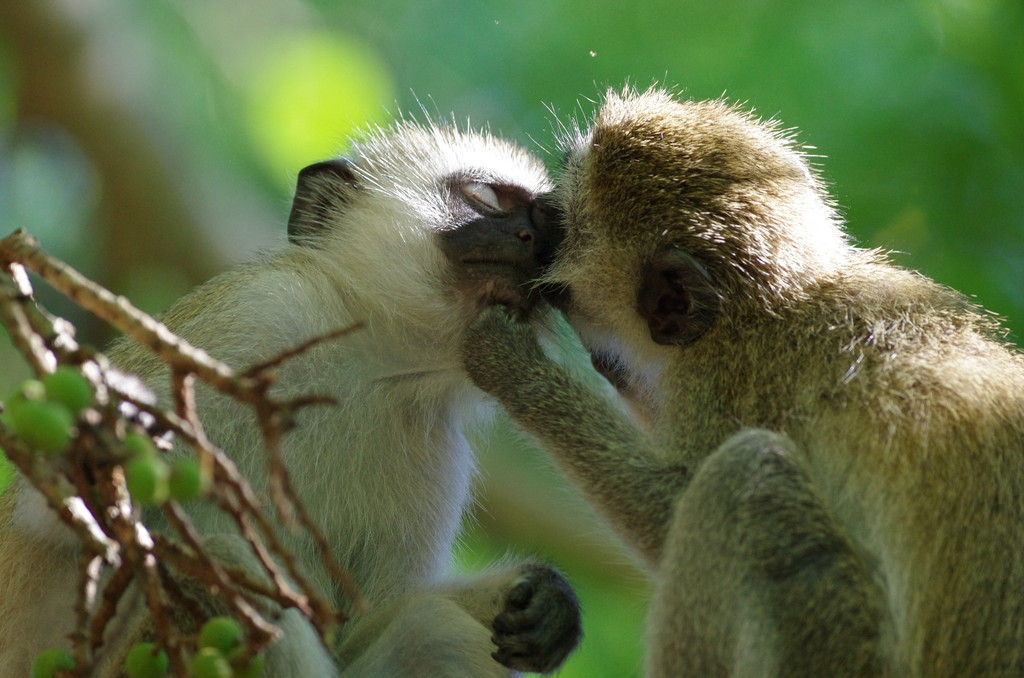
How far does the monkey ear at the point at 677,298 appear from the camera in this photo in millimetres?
3707

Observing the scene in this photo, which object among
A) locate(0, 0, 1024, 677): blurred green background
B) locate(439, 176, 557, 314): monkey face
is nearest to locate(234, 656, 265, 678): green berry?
locate(439, 176, 557, 314): monkey face

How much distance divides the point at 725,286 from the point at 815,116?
147 inches

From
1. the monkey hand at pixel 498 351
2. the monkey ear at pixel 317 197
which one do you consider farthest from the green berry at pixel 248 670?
the monkey ear at pixel 317 197

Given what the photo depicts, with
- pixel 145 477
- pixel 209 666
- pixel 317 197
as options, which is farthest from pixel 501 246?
pixel 145 477

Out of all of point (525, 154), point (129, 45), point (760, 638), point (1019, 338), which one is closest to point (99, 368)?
point (760, 638)

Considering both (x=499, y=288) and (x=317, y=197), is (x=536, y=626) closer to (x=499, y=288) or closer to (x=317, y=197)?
(x=499, y=288)

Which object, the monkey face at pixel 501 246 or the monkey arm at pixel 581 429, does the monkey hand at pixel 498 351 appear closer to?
the monkey arm at pixel 581 429

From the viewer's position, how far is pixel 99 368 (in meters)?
1.99

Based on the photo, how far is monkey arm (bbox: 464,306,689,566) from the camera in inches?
137

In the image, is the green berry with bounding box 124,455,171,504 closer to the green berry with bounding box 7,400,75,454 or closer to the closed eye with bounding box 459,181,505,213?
the green berry with bounding box 7,400,75,454

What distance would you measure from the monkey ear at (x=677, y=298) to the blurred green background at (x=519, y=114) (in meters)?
2.38

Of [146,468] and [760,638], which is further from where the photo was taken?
[760,638]

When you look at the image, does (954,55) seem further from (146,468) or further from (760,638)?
(146,468)

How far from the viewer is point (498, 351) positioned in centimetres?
382
